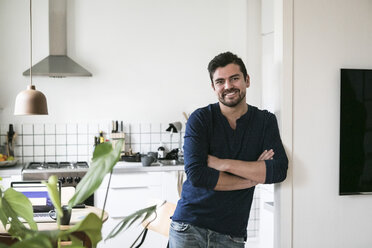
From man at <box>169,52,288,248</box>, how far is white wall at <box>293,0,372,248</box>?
22 centimetres

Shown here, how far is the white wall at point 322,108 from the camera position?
90.7 inches

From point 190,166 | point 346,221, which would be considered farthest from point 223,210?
point 346,221

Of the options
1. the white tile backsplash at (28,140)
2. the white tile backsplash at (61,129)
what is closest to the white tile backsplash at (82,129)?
the white tile backsplash at (61,129)

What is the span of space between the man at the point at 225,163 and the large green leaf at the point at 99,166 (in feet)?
4.23

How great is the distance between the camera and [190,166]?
2.10 metres

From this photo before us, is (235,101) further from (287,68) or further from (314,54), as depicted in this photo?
(314,54)

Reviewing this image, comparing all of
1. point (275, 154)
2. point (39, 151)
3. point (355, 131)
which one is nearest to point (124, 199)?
point (39, 151)

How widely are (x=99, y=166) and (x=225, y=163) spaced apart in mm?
1373

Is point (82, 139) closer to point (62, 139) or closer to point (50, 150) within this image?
point (62, 139)

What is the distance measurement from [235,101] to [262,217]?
2.68 meters

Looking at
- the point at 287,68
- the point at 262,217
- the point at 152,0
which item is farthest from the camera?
the point at 152,0

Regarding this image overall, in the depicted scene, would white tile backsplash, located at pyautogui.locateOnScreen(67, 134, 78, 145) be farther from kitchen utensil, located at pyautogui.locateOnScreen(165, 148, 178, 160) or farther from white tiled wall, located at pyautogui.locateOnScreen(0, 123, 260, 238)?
kitchen utensil, located at pyautogui.locateOnScreen(165, 148, 178, 160)

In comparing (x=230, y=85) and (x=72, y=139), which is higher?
(x=230, y=85)

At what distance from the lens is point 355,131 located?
2332 mm
